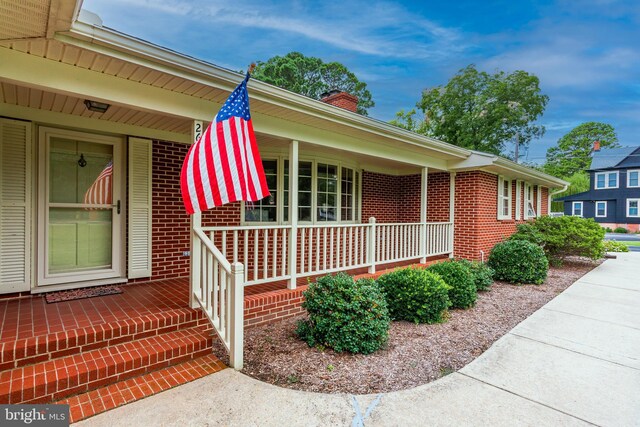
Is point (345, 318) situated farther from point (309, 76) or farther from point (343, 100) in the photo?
point (309, 76)

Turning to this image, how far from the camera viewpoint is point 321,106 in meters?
4.67

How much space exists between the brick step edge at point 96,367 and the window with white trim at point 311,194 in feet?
9.24

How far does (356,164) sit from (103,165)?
201 inches

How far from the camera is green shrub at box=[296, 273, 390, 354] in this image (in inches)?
142

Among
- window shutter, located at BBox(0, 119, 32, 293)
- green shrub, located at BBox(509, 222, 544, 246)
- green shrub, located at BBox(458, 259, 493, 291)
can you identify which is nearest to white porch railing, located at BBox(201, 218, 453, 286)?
green shrub, located at BBox(458, 259, 493, 291)

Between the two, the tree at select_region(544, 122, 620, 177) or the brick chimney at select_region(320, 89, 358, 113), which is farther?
the tree at select_region(544, 122, 620, 177)

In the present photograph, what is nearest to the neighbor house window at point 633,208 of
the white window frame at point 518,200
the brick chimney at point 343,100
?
the white window frame at point 518,200

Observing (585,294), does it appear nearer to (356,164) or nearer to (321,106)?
(356,164)

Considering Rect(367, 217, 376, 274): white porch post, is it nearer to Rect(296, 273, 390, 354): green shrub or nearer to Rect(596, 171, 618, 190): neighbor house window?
Rect(296, 273, 390, 354): green shrub

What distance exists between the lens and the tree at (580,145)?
4225cm

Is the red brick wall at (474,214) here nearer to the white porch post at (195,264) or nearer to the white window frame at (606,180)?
the white porch post at (195,264)

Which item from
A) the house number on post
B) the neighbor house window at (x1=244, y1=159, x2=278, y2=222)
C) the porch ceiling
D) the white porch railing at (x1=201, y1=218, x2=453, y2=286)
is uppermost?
the porch ceiling

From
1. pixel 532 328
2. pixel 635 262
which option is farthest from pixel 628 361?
pixel 635 262

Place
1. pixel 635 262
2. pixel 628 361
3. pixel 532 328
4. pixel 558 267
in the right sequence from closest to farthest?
pixel 628 361
pixel 532 328
pixel 558 267
pixel 635 262
